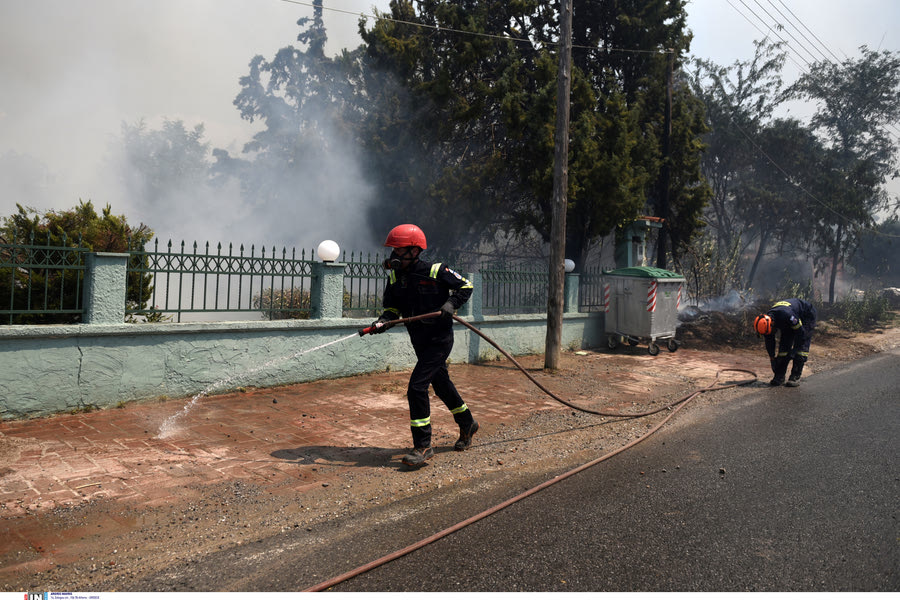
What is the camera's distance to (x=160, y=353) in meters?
6.64

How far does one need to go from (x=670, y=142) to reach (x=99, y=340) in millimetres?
14008

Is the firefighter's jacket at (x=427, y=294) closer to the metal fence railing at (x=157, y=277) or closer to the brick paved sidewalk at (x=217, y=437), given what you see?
the brick paved sidewalk at (x=217, y=437)

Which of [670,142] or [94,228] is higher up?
[670,142]

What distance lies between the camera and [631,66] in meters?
15.6

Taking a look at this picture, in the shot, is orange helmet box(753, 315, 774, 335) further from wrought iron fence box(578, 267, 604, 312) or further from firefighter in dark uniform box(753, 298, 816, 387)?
wrought iron fence box(578, 267, 604, 312)

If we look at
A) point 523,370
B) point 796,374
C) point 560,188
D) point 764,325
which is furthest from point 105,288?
point 796,374

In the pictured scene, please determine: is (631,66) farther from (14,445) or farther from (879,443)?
(14,445)

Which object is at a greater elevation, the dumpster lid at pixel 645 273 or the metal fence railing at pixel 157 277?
the dumpster lid at pixel 645 273

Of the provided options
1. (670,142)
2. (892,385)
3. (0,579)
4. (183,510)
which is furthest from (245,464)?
(670,142)

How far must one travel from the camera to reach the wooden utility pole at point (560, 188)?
9.81 m

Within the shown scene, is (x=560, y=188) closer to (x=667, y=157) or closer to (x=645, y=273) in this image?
(x=645, y=273)

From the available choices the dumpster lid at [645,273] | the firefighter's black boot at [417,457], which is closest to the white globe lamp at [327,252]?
the firefighter's black boot at [417,457]

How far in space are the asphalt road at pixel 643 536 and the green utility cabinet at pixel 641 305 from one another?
7048mm

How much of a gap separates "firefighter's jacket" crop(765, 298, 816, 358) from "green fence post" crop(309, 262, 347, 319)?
6375 mm
